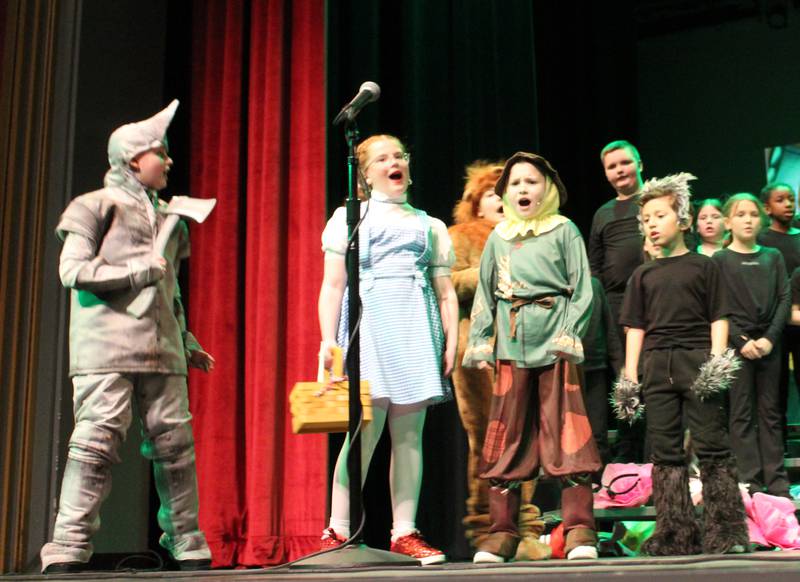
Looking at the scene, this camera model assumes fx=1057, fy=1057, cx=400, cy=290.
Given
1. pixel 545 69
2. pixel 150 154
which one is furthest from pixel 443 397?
pixel 545 69

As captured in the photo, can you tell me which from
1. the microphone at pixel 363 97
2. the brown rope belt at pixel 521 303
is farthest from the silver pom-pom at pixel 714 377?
the microphone at pixel 363 97

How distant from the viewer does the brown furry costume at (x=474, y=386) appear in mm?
4398

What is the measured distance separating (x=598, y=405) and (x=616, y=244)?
843 mm

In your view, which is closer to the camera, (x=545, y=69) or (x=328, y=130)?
(x=328, y=130)

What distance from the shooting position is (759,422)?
490cm

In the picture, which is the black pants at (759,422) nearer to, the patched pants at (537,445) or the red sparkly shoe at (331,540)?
the patched pants at (537,445)

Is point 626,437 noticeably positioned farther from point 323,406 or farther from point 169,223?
point 169,223

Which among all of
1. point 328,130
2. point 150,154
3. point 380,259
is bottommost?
point 380,259

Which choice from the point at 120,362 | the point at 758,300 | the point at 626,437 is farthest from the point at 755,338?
the point at 120,362

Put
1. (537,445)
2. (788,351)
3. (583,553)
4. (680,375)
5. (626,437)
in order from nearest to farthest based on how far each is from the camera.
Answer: (583,553) → (680,375) → (537,445) → (626,437) → (788,351)

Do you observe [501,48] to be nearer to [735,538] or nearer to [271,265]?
[271,265]

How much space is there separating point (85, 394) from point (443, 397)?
4.28ft

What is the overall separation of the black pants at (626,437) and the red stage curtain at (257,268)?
148 cm

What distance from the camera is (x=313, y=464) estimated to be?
5344 mm
